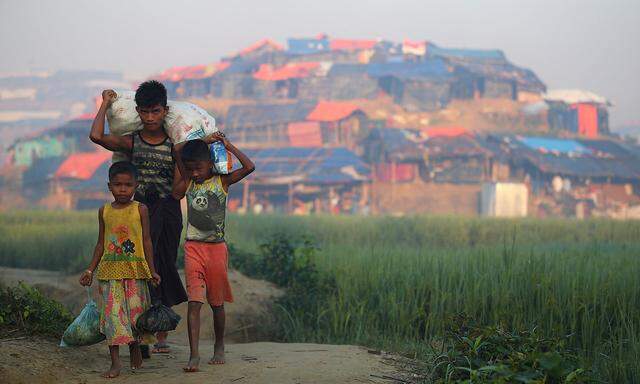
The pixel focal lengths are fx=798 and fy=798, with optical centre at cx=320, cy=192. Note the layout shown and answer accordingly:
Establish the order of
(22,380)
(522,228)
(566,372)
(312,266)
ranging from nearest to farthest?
1. (566,372)
2. (22,380)
3. (312,266)
4. (522,228)

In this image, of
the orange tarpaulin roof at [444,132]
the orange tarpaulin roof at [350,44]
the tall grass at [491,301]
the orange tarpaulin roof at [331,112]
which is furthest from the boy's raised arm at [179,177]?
the orange tarpaulin roof at [350,44]

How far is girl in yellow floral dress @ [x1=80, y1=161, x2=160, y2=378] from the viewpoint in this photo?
3.64 m

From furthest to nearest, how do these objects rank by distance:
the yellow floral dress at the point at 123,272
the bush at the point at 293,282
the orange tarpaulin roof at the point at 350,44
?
the orange tarpaulin roof at the point at 350,44
the bush at the point at 293,282
the yellow floral dress at the point at 123,272

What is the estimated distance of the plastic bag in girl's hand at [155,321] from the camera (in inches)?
144

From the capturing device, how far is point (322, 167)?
88.1 ft

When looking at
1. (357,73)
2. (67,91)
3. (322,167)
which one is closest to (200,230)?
(322,167)

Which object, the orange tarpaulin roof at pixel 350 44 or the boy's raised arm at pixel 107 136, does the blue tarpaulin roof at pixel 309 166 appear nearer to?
the orange tarpaulin roof at pixel 350 44

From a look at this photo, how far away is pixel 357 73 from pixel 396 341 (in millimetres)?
30448

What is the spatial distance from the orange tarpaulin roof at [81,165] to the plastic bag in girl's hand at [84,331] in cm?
2402

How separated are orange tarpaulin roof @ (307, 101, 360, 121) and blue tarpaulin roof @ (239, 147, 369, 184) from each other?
59.1 inches

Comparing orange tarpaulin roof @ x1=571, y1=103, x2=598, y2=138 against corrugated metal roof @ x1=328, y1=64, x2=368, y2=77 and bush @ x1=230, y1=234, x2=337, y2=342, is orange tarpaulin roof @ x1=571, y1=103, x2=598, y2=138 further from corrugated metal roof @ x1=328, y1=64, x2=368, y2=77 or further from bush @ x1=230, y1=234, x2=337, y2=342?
bush @ x1=230, y1=234, x2=337, y2=342

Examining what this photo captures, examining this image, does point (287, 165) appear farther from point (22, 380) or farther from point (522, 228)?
point (22, 380)

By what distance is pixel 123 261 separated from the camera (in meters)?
3.68

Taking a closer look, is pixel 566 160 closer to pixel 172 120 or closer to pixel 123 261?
pixel 172 120
